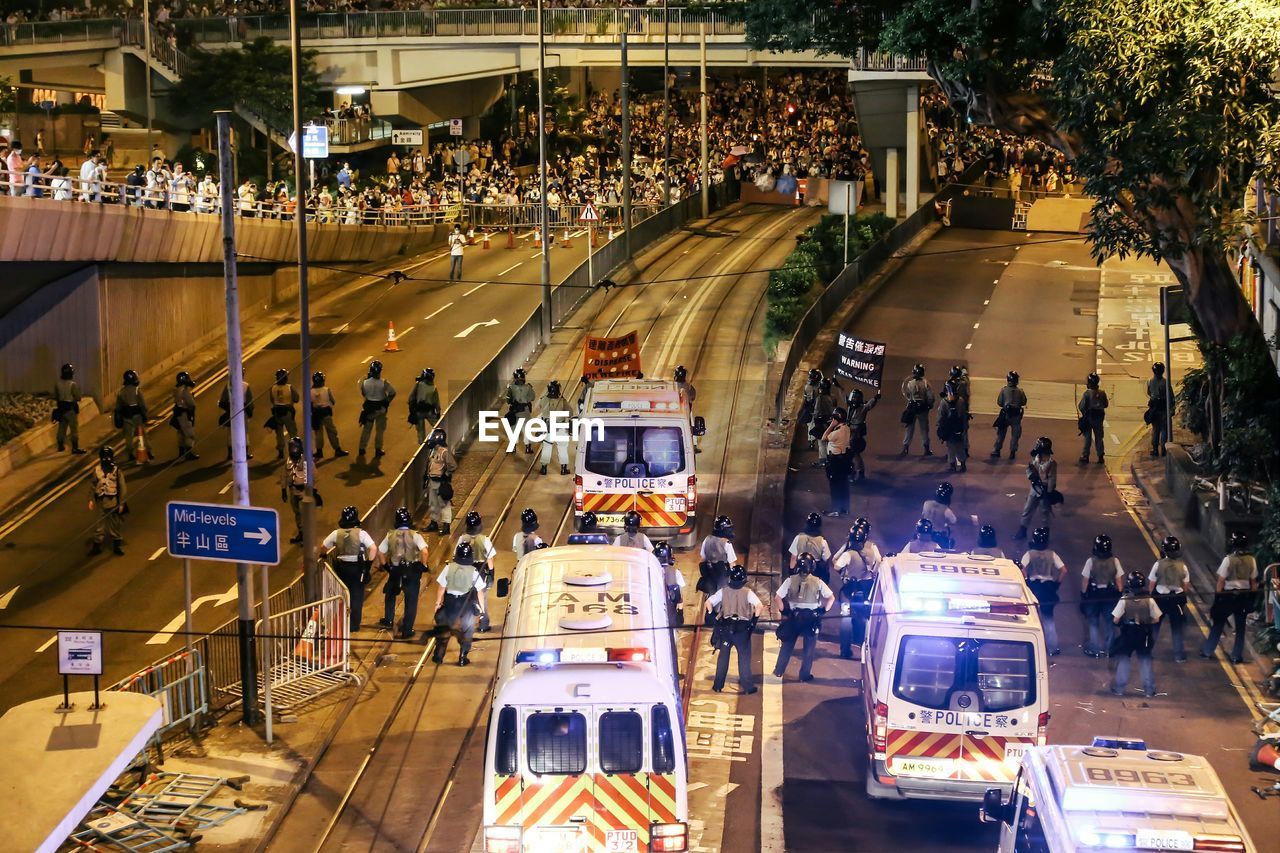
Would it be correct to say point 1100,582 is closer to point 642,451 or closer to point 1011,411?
point 642,451

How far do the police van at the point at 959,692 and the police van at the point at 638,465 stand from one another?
820 centimetres

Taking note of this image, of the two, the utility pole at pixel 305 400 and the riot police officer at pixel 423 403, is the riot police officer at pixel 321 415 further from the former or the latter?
the utility pole at pixel 305 400

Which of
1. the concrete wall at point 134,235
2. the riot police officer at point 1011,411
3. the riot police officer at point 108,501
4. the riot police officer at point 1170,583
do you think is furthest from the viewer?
the concrete wall at point 134,235

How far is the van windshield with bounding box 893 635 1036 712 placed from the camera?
50.8 feet

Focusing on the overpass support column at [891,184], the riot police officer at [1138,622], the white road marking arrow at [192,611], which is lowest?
the white road marking arrow at [192,611]

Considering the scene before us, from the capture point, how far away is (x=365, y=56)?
66250mm

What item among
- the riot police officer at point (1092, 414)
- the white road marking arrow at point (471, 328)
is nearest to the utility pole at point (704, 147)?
the white road marking arrow at point (471, 328)

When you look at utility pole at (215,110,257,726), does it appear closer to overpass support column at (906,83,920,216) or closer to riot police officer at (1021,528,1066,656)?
riot police officer at (1021,528,1066,656)

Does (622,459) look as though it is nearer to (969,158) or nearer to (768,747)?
(768,747)

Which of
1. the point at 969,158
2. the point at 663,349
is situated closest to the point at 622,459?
the point at 663,349

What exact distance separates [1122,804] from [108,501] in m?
17.7

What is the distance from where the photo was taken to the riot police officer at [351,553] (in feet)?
69.5

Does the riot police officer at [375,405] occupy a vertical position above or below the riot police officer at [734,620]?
above

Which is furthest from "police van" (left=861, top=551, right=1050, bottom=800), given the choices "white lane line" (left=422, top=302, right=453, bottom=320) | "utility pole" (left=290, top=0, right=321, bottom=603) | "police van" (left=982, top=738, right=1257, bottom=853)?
A: "white lane line" (left=422, top=302, right=453, bottom=320)
